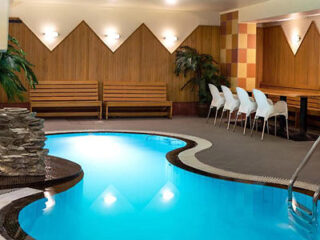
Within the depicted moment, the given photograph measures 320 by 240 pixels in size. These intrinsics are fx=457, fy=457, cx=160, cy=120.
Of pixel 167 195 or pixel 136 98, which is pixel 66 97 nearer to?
pixel 136 98

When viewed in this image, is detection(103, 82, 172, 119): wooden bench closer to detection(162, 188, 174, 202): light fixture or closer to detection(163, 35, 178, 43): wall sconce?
detection(163, 35, 178, 43): wall sconce

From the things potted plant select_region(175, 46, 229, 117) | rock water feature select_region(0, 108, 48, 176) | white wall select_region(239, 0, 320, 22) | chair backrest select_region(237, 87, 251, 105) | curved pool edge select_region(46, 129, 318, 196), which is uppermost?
white wall select_region(239, 0, 320, 22)

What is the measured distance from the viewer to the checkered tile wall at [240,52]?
11.8 metres

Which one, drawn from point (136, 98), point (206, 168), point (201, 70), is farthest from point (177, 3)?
point (206, 168)

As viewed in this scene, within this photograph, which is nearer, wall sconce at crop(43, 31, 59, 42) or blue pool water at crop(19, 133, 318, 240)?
blue pool water at crop(19, 133, 318, 240)

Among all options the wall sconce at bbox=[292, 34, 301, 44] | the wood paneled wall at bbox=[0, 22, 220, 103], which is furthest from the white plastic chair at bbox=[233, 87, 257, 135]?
the wood paneled wall at bbox=[0, 22, 220, 103]

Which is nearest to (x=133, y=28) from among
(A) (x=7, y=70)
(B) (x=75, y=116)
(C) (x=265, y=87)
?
(B) (x=75, y=116)

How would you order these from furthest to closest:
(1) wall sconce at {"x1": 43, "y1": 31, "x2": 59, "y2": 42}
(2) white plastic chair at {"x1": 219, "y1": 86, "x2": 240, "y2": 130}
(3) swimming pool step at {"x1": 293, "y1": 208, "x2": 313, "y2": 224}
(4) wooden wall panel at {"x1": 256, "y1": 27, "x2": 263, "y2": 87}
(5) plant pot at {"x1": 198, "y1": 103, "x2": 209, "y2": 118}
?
1. (4) wooden wall panel at {"x1": 256, "y1": 27, "x2": 263, "y2": 87}
2. (5) plant pot at {"x1": 198, "y1": 103, "x2": 209, "y2": 118}
3. (1) wall sconce at {"x1": 43, "y1": 31, "x2": 59, "y2": 42}
4. (2) white plastic chair at {"x1": 219, "y1": 86, "x2": 240, "y2": 130}
5. (3) swimming pool step at {"x1": 293, "y1": 208, "x2": 313, "y2": 224}

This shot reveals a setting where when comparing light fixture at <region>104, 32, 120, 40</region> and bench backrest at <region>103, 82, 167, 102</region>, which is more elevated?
light fixture at <region>104, 32, 120, 40</region>

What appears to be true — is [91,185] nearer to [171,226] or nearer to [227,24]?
[171,226]

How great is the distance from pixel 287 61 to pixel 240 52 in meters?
1.50

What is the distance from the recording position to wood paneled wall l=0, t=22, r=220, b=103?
11.6 m

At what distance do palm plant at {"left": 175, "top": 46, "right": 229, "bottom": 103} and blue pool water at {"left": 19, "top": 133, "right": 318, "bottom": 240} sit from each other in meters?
5.65

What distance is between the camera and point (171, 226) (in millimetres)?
3932
